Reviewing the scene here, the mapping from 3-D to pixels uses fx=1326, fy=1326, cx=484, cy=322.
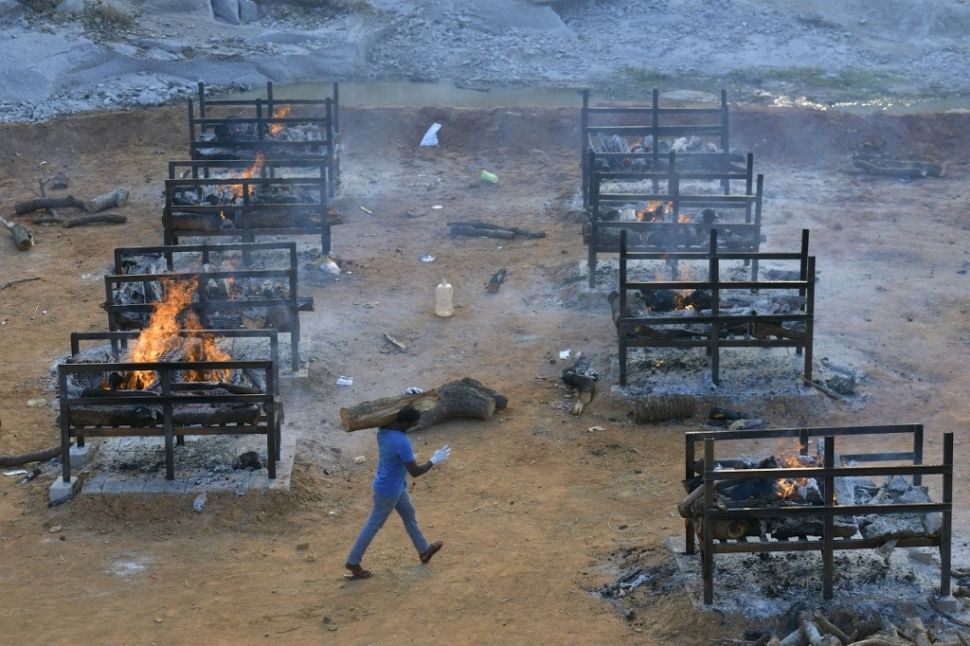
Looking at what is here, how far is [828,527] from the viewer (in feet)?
31.1

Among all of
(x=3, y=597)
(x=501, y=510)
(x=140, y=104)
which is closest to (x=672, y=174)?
(x=501, y=510)

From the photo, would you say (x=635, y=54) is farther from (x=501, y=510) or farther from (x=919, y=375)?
(x=501, y=510)

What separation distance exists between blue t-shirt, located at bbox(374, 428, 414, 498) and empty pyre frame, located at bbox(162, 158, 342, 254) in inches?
340

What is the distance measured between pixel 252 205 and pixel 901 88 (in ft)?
72.1

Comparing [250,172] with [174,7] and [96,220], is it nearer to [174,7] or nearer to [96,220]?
[96,220]

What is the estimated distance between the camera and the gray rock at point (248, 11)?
124 feet

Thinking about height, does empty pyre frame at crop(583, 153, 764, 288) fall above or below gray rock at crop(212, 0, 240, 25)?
below

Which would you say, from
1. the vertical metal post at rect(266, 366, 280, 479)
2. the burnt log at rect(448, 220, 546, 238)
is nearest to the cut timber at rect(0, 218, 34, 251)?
the burnt log at rect(448, 220, 546, 238)

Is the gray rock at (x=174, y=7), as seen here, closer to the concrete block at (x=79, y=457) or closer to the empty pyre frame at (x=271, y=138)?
the empty pyre frame at (x=271, y=138)

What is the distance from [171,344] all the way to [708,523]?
608cm

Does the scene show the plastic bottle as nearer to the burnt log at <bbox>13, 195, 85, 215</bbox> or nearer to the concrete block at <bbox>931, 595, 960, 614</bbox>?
the burnt log at <bbox>13, 195, 85, 215</bbox>

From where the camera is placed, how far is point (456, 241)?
21359 mm

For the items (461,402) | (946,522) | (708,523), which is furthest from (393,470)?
(946,522)

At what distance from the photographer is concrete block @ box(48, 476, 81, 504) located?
39.2ft
